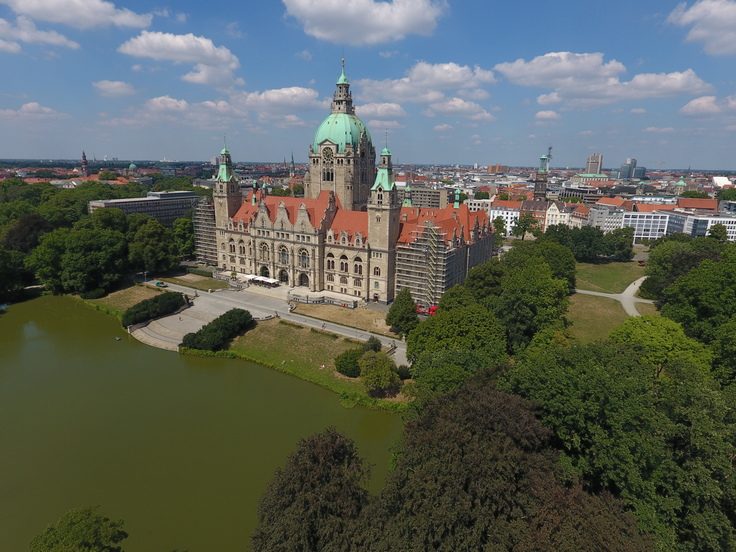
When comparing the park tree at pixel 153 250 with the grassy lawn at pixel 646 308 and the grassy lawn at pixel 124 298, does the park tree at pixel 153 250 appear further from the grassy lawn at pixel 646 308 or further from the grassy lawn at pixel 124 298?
the grassy lawn at pixel 646 308

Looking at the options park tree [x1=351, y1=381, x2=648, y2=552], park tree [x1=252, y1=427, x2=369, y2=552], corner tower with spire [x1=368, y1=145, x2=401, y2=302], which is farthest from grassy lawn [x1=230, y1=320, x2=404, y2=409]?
park tree [x1=351, y1=381, x2=648, y2=552]

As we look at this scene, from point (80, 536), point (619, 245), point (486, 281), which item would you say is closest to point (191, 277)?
point (486, 281)

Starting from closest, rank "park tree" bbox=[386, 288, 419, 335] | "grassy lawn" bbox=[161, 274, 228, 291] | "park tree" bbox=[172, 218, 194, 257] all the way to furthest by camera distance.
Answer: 1. "park tree" bbox=[386, 288, 419, 335]
2. "grassy lawn" bbox=[161, 274, 228, 291]
3. "park tree" bbox=[172, 218, 194, 257]

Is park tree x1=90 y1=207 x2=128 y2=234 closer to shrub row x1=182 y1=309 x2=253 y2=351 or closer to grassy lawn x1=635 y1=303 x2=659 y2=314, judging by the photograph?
shrub row x1=182 y1=309 x2=253 y2=351

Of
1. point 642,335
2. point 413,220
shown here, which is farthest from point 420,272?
point 642,335

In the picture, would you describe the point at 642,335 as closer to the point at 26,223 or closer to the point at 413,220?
the point at 413,220

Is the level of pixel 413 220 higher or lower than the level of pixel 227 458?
higher

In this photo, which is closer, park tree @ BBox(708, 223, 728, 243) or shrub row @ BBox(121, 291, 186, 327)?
shrub row @ BBox(121, 291, 186, 327)
